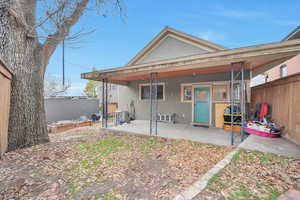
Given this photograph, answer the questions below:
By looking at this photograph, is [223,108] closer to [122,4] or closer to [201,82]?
[201,82]

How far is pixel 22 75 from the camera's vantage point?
139 inches

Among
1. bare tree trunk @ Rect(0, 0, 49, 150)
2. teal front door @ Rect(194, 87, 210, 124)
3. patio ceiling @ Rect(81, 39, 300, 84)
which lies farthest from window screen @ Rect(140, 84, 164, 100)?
bare tree trunk @ Rect(0, 0, 49, 150)

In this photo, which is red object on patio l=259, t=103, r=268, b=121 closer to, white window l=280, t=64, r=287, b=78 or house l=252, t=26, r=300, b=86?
house l=252, t=26, r=300, b=86

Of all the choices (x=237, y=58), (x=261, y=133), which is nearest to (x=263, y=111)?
(x=261, y=133)

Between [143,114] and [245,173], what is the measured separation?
235 inches

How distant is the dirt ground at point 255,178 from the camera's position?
5.43 feet

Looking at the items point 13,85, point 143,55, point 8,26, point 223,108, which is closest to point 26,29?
point 8,26

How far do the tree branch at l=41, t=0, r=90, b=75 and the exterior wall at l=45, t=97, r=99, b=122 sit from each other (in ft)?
18.7

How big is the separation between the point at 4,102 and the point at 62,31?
2380 mm

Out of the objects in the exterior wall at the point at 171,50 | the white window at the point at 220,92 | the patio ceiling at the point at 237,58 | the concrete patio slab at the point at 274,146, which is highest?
the exterior wall at the point at 171,50

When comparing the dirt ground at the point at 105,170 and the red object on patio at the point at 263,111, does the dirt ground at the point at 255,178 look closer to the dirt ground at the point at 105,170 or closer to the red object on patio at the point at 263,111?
the dirt ground at the point at 105,170

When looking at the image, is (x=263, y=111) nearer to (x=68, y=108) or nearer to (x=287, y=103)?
Result: (x=287, y=103)

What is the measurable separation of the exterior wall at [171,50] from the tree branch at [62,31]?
463 centimetres

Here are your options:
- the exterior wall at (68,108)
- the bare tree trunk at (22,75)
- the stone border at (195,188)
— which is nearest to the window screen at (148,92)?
the bare tree trunk at (22,75)
